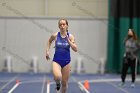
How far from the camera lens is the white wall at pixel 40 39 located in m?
20.0

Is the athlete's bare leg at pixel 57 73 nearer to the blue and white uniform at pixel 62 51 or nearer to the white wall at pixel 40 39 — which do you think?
the blue and white uniform at pixel 62 51

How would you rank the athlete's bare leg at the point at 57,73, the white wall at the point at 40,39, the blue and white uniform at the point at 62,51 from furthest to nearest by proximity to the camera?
1. the white wall at the point at 40,39
2. the blue and white uniform at the point at 62,51
3. the athlete's bare leg at the point at 57,73

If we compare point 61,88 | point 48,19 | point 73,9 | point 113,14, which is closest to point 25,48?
point 48,19

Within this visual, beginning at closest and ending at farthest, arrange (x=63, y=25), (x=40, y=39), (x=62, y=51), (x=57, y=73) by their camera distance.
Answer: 1. (x=57, y=73)
2. (x=63, y=25)
3. (x=62, y=51)
4. (x=40, y=39)

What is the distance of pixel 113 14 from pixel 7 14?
5.46 metres

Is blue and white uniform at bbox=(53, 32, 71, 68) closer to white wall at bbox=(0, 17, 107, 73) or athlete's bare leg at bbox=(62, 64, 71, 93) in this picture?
athlete's bare leg at bbox=(62, 64, 71, 93)

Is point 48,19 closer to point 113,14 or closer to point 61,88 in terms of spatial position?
point 113,14

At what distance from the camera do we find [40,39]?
2012 cm

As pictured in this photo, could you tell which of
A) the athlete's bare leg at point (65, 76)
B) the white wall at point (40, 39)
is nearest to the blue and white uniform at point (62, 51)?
the athlete's bare leg at point (65, 76)

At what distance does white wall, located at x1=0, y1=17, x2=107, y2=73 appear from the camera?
19984 mm

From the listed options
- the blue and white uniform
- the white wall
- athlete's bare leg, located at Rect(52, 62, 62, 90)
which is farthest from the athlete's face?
the white wall

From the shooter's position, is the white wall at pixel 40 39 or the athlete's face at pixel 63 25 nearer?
the athlete's face at pixel 63 25

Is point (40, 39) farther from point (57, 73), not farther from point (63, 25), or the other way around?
point (57, 73)

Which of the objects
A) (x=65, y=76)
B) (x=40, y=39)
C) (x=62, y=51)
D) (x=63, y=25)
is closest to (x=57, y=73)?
(x=65, y=76)
